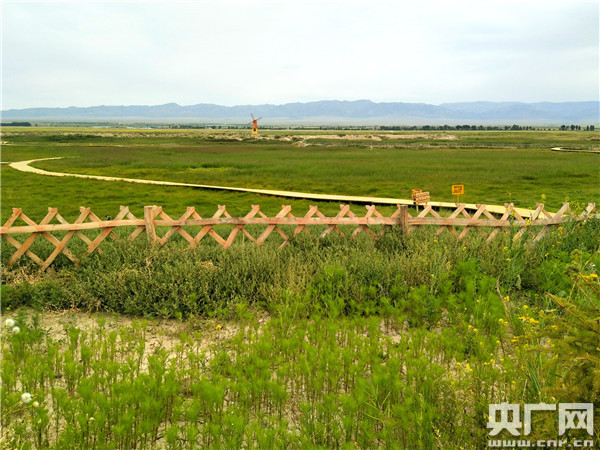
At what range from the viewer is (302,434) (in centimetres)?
399

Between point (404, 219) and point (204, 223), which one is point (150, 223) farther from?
point (404, 219)

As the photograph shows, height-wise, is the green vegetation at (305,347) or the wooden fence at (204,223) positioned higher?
the wooden fence at (204,223)

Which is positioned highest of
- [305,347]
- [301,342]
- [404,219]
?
[404,219]

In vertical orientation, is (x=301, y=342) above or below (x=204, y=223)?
below

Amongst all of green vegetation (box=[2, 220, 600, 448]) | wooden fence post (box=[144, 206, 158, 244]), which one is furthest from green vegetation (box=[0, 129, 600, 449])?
wooden fence post (box=[144, 206, 158, 244])

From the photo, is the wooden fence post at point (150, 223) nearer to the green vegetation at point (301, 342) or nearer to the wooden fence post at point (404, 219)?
the green vegetation at point (301, 342)

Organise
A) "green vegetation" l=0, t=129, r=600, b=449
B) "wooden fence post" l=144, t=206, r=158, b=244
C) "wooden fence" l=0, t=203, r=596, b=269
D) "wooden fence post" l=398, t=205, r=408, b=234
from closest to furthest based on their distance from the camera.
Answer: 1. "green vegetation" l=0, t=129, r=600, b=449
2. "wooden fence" l=0, t=203, r=596, b=269
3. "wooden fence post" l=144, t=206, r=158, b=244
4. "wooden fence post" l=398, t=205, r=408, b=234

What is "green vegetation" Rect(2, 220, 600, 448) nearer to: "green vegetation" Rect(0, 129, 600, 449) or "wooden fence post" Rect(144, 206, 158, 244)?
"green vegetation" Rect(0, 129, 600, 449)

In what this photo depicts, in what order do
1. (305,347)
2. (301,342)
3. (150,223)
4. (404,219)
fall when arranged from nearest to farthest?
(305,347) → (301,342) → (150,223) → (404,219)

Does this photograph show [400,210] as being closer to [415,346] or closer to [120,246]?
[415,346]

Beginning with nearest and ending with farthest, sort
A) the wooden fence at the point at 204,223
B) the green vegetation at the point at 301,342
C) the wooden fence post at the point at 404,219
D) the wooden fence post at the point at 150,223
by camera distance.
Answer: the green vegetation at the point at 301,342 < the wooden fence at the point at 204,223 < the wooden fence post at the point at 150,223 < the wooden fence post at the point at 404,219

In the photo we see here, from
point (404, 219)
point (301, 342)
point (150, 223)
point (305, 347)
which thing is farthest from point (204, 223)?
point (305, 347)

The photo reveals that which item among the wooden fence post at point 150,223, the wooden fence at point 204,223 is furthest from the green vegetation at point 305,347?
the wooden fence at point 204,223

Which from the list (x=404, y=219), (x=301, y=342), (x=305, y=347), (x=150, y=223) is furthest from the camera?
(x=404, y=219)
